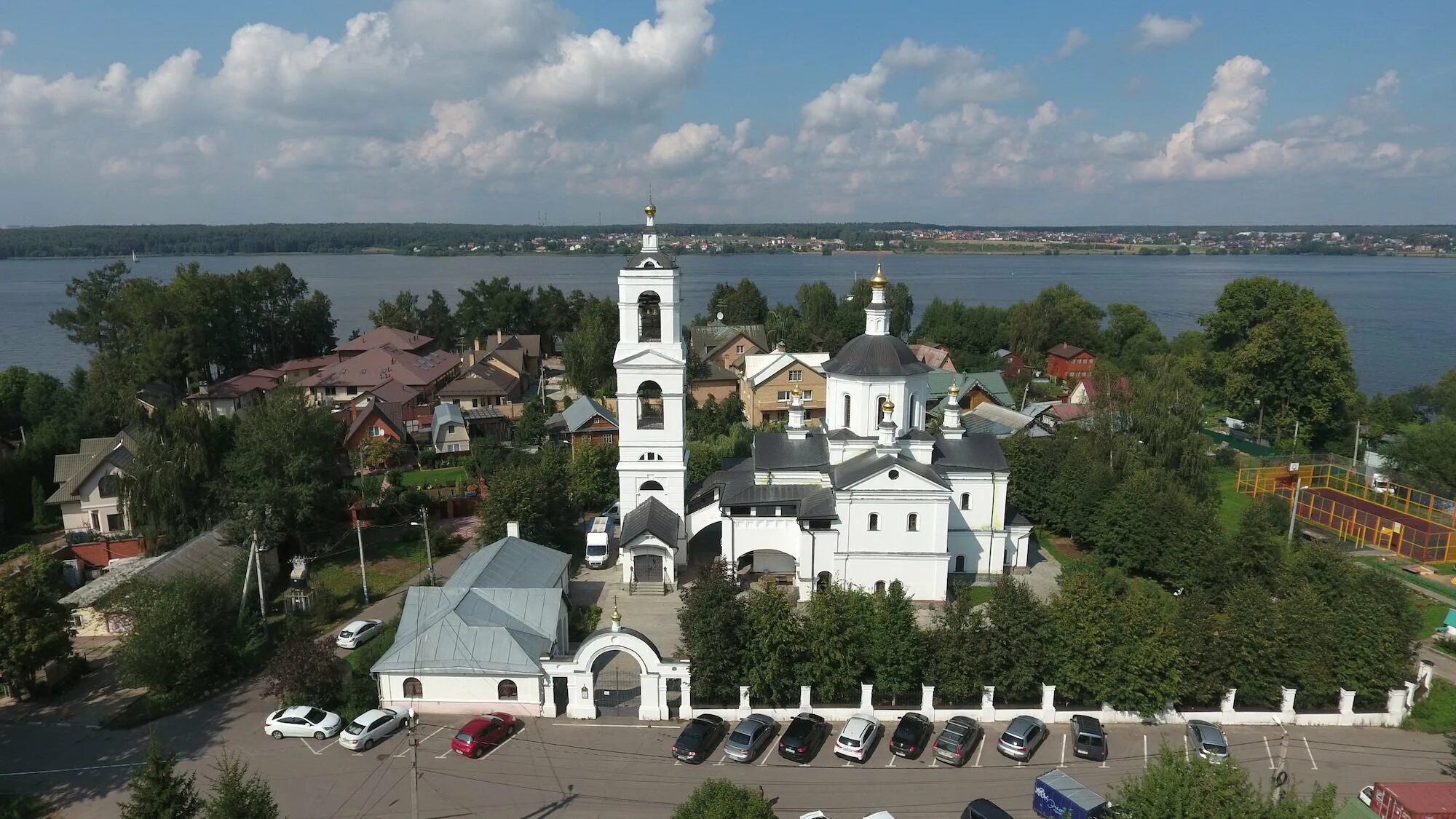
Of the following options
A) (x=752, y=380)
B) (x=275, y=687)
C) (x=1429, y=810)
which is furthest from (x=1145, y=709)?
(x=752, y=380)

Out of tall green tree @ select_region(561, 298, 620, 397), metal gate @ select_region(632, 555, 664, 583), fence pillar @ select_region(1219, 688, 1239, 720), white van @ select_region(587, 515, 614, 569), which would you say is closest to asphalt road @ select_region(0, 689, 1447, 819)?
fence pillar @ select_region(1219, 688, 1239, 720)

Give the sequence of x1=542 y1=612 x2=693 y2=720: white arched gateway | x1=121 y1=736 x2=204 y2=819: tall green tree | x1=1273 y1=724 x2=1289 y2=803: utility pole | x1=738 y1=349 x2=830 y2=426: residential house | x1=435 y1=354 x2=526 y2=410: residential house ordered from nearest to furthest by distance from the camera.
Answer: x1=121 y1=736 x2=204 y2=819: tall green tree < x1=1273 y1=724 x2=1289 y2=803: utility pole < x1=542 y1=612 x2=693 y2=720: white arched gateway < x1=435 y1=354 x2=526 y2=410: residential house < x1=738 y1=349 x2=830 y2=426: residential house

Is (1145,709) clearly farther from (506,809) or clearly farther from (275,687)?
(275,687)

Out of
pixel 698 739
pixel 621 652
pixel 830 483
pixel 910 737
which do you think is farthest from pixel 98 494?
pixel 910 737

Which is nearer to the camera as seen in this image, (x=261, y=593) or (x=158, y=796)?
(x=158, y=796)

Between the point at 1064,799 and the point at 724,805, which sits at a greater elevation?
the point at 724,805

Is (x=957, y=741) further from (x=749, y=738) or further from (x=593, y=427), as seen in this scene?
(x=593, y=427)

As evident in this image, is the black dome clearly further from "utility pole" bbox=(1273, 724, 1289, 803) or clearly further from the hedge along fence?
"utility pole" bbox=(1273, 724, 1289, 803)

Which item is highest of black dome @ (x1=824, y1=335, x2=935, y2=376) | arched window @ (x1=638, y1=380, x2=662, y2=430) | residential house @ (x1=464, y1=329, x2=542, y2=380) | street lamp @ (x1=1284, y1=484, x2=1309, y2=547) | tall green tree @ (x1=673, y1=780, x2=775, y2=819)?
black dome @ (x1=824, y1=335, x2=935, y2=376)
